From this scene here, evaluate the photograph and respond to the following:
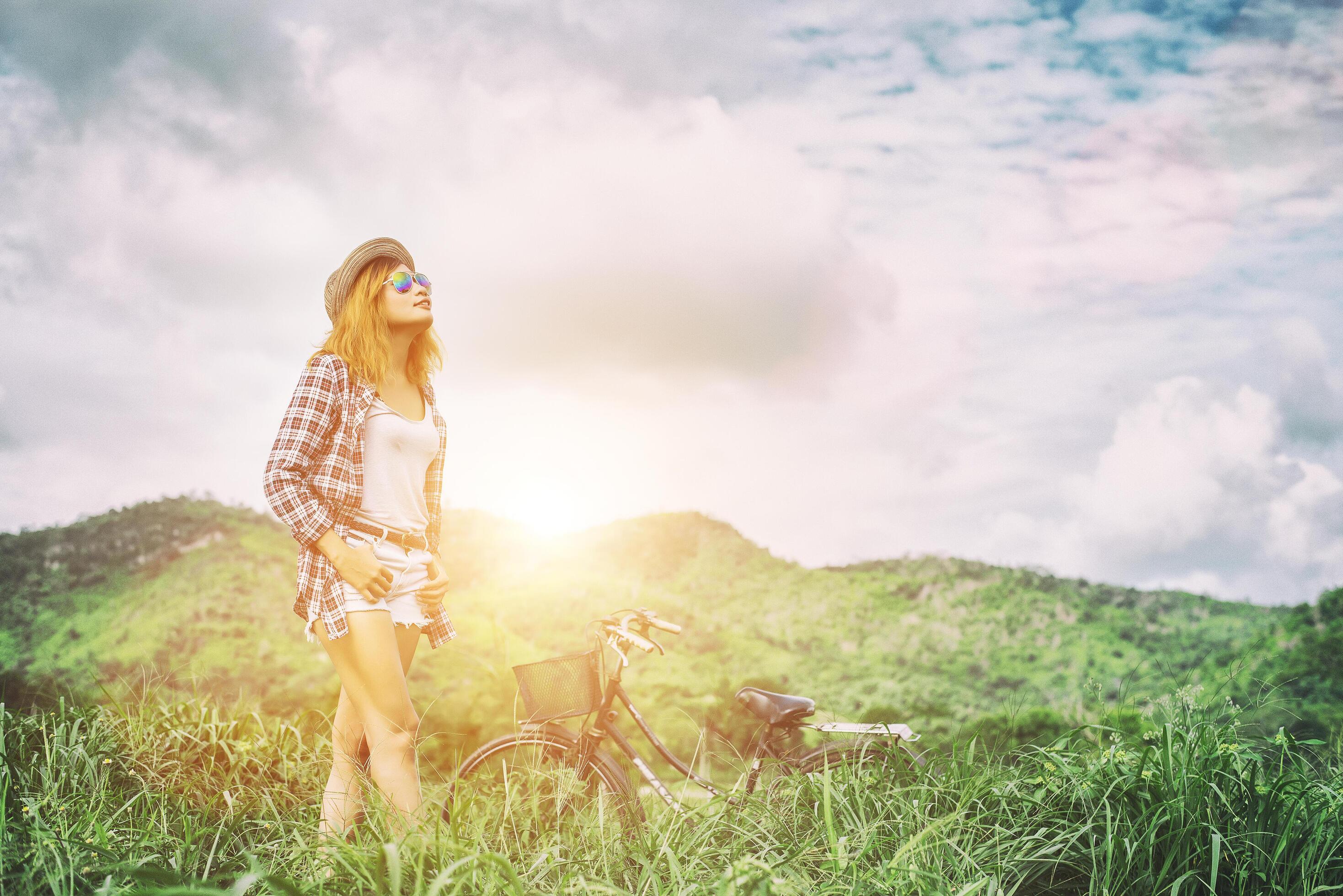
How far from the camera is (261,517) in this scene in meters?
9.19

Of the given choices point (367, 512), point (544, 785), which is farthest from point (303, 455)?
point (544, 785)

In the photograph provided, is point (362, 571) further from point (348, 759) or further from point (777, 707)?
point (777, 707)

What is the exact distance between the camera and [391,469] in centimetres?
284

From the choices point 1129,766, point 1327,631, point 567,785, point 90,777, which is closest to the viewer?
point 1129,766

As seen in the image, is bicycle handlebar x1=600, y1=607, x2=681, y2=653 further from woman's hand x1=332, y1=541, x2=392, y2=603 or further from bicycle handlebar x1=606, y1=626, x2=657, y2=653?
woman's hand x1=332, y1=541, x2=392, y2=603

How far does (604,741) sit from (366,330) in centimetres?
179

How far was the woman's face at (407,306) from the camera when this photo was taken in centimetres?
295

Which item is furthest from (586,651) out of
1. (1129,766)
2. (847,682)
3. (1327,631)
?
(1327,631)

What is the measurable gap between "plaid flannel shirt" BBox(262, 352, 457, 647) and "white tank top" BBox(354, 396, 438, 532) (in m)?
0.03

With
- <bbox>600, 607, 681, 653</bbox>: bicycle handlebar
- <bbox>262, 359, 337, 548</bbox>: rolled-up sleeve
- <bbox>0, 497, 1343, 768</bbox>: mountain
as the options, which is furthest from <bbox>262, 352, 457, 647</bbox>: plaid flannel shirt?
<bbox>0, 497, 1343, 768</bbox>: mountain

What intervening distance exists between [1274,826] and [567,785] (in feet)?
7.65

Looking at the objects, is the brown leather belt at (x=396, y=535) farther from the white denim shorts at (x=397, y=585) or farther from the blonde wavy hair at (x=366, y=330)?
the blonde wavy hair at (x=366, y=330)

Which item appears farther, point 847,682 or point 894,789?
point 847,682

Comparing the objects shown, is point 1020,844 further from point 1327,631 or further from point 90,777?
point 1327,631
